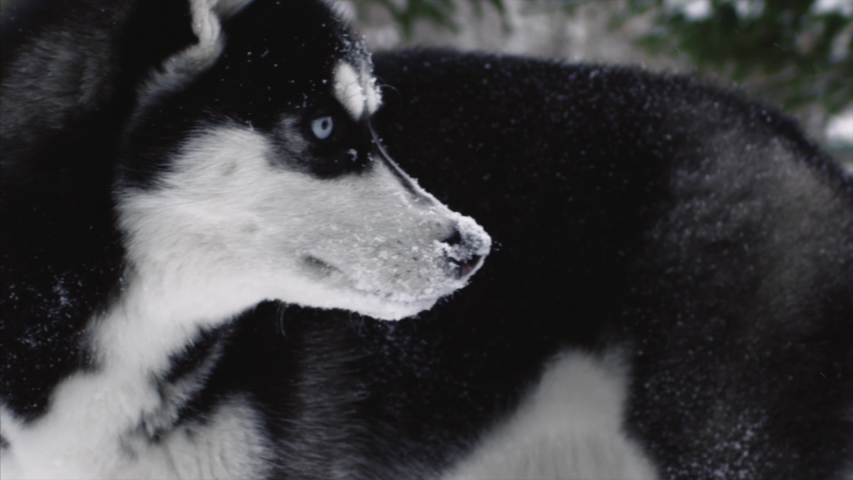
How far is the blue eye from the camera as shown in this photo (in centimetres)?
178

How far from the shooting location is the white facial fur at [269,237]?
1.70 meters

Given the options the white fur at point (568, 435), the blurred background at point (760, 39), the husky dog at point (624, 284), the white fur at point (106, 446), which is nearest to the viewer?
the white fur at point (106, 446)

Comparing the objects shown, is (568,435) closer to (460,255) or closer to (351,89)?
(460,255)

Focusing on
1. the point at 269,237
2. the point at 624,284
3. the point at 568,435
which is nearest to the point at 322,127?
the point at 269,237

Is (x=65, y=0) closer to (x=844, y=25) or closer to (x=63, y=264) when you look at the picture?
(x=63, y=264)

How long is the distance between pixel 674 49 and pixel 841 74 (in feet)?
3.22

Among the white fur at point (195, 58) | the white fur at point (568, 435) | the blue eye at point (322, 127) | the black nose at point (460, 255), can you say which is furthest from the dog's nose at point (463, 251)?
the white fur at point (568, 435)

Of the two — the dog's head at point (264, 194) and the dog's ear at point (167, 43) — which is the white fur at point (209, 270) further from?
the dog's ear at point (167, 43)

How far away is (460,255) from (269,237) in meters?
0.43

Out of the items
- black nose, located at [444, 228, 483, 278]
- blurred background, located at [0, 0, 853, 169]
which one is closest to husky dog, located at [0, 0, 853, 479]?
black nose, located at [444, 228, 483, 278]

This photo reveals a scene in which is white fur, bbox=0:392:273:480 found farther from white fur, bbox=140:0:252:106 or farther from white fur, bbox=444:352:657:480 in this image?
white fur, bbox=444:352:657:480

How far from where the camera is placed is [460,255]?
69.9 inches

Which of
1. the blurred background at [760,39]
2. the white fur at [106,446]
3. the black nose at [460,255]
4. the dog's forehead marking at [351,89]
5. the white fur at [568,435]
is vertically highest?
the blurred background at [760,39]

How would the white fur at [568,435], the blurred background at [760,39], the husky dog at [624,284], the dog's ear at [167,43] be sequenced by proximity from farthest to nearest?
1. the blurred background at [760,39]
2. the white fur at [568,435]
3. the husky dog at [624,284]
4. the dog's ear at [167,43]
